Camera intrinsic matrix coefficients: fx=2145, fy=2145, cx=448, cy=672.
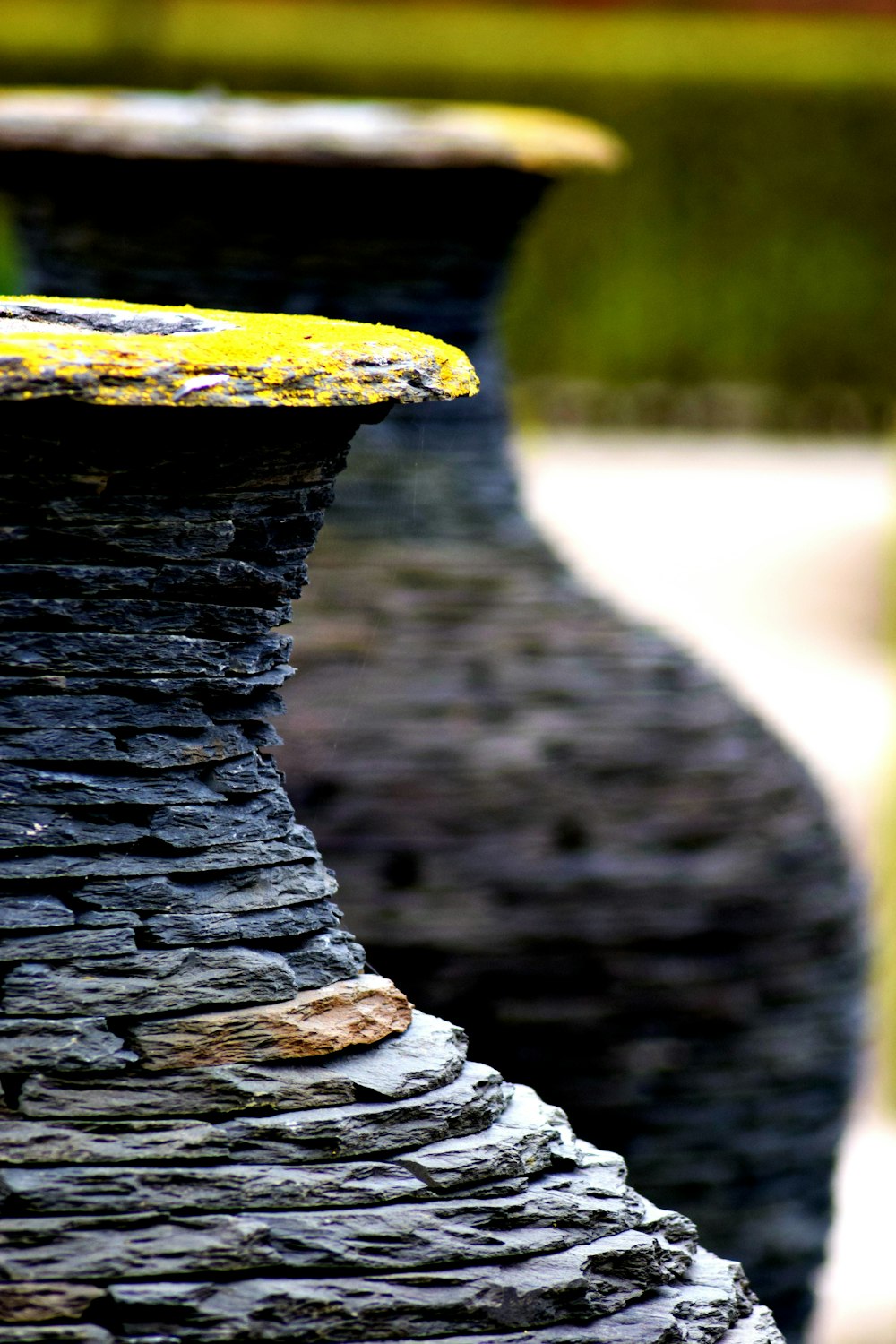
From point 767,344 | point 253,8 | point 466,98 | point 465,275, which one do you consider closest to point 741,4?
point 466,98

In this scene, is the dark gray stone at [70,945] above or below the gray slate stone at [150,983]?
above

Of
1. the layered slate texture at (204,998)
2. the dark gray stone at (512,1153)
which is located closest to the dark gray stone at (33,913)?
the layered slate texture at (204,998)

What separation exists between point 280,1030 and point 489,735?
7.66 feet

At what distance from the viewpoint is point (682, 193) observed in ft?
37.8

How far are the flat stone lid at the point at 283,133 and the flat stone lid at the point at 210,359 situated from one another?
81.3 inches

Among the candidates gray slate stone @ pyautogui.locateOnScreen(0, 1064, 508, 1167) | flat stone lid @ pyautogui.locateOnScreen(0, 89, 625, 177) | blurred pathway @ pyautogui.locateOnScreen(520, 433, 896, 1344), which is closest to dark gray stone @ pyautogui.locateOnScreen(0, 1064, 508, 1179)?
gray slate stone @ pyautogui.locateOnScreen(0, 1064, 508, 1167)

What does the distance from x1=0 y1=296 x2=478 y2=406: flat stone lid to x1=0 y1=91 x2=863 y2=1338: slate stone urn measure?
2.12 metres

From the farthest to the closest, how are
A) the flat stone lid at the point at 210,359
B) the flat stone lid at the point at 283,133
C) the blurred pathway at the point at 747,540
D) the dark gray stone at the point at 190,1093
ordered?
the blurred pathway at the point at 747,540, the flat stone lid at the point at 283,133, the dark gray stone at the point at 190,1093, the flat stone lid at the point at 210,359

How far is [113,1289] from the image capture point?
1575 millimetres

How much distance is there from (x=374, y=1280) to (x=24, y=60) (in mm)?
8514

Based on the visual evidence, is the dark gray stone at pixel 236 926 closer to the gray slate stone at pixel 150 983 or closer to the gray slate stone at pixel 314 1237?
the gray slate stone at pixel 150 983

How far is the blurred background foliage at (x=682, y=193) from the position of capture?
9.74m

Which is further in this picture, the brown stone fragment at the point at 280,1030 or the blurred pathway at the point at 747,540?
the blurred pathway at the point at 747,540

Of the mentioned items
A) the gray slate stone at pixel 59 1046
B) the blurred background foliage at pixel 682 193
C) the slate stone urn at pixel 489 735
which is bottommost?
the gray slate stone at pixel 59 1046
